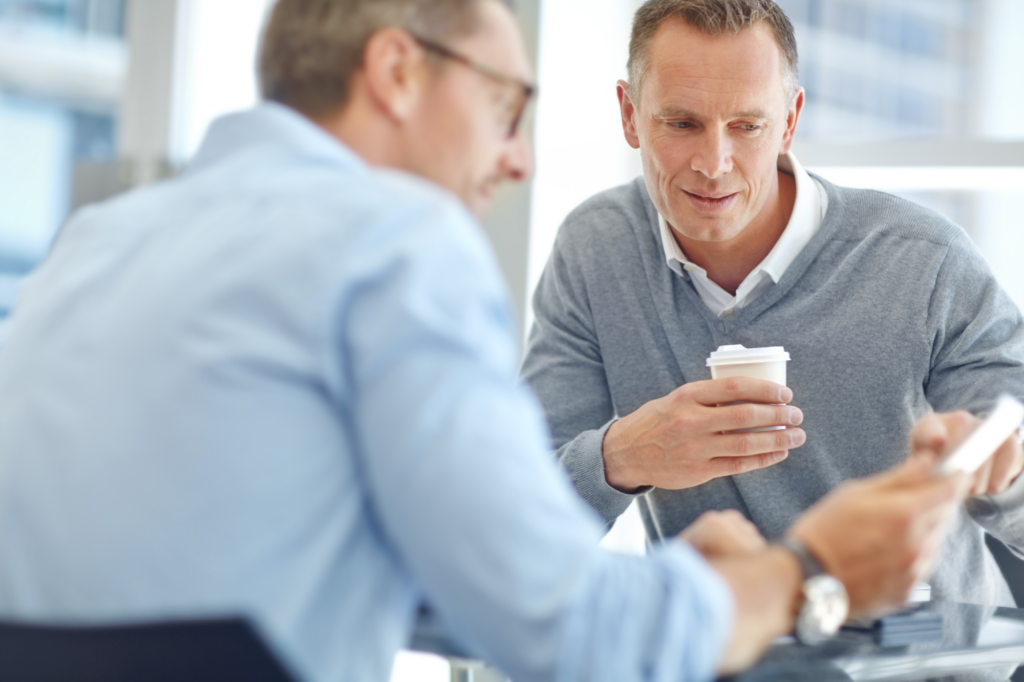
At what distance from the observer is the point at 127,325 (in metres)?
0.72

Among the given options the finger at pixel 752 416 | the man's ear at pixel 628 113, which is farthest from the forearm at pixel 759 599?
the man's ear at pixel 628 113

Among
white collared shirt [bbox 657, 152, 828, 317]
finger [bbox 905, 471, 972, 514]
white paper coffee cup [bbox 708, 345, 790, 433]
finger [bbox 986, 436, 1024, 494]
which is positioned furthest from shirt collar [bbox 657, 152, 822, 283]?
finger [bbox 905, 471, 972, 514]

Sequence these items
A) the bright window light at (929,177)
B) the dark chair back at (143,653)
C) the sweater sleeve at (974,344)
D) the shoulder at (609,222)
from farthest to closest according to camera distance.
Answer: the bright window light at (929,177)
the shoulder at (609,222)
the sweater sleeve at (974,344)
the dark chair back at (143,653)

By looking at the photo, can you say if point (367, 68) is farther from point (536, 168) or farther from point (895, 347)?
point (536, 168)

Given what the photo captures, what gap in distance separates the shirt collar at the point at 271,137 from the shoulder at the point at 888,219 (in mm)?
1232

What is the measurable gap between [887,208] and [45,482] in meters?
1.62

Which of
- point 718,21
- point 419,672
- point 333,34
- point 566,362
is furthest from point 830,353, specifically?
Answer: point 419,672

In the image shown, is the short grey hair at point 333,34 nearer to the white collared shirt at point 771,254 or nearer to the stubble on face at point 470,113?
the stubble on face at point 470,113

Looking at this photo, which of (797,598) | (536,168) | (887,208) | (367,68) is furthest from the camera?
(536,168)

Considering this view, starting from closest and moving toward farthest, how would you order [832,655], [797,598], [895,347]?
[797,598] < [832,655] < [895,347]

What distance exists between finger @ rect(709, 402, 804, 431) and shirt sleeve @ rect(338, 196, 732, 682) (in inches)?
29.4

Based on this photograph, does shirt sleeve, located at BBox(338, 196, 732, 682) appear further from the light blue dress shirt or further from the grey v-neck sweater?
the grey v-neck sweater

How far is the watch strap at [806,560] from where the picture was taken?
2.54ft

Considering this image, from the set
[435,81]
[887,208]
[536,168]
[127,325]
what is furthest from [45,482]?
[536,168]
